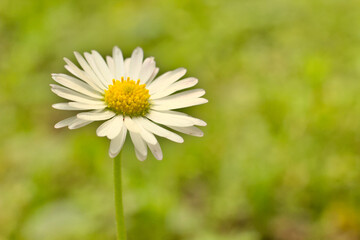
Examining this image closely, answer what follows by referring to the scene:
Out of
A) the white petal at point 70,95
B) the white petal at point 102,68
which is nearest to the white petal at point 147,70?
the white petal at point 102,68

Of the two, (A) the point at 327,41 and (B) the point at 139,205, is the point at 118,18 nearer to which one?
(A) the point at 327,41

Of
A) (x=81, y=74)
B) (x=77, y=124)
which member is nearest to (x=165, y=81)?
(x=81, y=74)

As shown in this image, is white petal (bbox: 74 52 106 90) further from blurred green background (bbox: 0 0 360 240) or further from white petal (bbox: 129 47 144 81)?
blurred green background (bbox: 0 0 360 240)

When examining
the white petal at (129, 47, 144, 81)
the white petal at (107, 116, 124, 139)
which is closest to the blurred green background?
the white petal at (129, 47, 144, 81)

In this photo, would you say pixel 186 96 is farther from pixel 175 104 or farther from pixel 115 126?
pixel 115 126

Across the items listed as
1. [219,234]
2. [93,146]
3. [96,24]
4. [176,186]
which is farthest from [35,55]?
[219,234]

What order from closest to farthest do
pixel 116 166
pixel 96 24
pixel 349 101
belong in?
1. pixel 116 166
2. pixel 349 101
3. pixel 96 24
